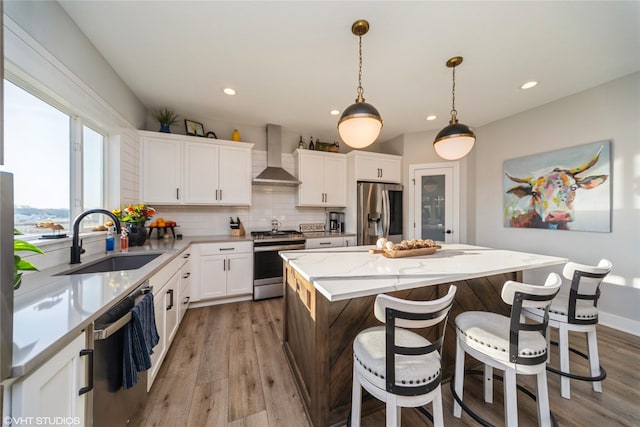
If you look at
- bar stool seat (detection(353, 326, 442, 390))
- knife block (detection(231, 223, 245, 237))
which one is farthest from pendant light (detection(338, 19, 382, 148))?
knife block (detection(231, 223, 245, 237))

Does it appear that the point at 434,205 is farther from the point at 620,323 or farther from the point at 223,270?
the point at 223,270

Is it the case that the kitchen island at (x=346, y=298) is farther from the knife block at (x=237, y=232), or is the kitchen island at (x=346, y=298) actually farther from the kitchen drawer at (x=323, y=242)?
the knife block at (x=237, y=232)

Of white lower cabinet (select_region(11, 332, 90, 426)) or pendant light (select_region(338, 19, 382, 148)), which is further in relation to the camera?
pendant light (select_region(338, 19, 382, 148))

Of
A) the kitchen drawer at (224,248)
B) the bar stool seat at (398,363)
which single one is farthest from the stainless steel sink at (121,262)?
the bar stool seat at (398,363)

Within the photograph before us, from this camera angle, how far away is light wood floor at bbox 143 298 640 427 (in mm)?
1386

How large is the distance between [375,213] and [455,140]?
2.03 m

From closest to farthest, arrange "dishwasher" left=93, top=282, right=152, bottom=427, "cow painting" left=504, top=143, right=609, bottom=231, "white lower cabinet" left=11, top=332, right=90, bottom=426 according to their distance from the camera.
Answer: "white lower cabinet" left=11, top=332, right=90, bottom=426 < "dishwasher" left=93, top=282, right=152, bottom=427 < "cow painting" left=504, top=143, right=609, bottom=231

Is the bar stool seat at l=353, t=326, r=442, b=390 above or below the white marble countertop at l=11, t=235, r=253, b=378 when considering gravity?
below

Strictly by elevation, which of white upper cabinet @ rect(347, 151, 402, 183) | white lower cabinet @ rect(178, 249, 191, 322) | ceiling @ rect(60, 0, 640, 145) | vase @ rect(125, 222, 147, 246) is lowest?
white lower cabinet @ rect(178, 249, 191, 322)

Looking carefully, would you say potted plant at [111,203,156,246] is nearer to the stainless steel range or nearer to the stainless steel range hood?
the stainless steel range

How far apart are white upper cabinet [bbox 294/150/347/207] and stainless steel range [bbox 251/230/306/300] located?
2.86 ft

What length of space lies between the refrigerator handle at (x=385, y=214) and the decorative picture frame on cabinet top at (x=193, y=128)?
3.14m

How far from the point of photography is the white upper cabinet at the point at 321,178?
3.80 m

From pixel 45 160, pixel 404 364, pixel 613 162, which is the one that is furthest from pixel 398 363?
pixel 613 162
